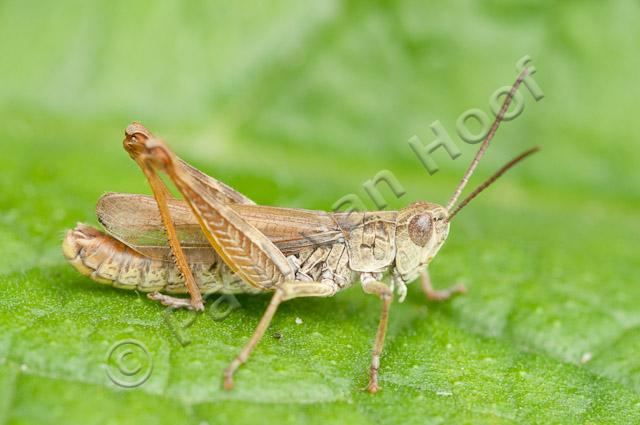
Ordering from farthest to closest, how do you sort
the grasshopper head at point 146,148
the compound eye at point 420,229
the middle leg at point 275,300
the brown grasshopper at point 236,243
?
the compound eye at point 420,229 < the brown grasshopper at point 236,243 < the grasshopper head at point 146,148 < the middle leg at point 275,300

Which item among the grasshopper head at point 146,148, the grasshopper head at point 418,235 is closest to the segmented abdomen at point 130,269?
the grasshopper head at point 146,148

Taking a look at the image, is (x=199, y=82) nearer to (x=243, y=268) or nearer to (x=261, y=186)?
(x=261, y=186)

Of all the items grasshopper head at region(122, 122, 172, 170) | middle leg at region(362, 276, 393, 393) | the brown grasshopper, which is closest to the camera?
middle leg at region(362, 276, 393, 393)

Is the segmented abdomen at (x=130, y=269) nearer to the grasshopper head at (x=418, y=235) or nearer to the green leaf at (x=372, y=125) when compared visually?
the green leaf at (x=372, y=125)

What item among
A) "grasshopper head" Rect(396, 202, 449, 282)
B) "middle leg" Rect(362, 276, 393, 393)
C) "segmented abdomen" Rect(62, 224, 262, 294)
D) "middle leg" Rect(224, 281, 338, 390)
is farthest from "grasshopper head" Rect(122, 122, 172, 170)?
"grasshopper head" Rect(396, 202, 449, 282)

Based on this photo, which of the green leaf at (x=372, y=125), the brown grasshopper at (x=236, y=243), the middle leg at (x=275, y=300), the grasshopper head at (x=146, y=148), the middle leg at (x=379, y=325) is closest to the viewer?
the middle leg at (x=275, y=300)

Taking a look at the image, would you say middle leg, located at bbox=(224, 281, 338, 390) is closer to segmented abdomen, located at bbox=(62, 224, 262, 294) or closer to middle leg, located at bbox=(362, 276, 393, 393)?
middle leg, located at bbox=(362, 276, 393, 393)

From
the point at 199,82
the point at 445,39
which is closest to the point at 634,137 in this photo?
the point at 445,39
